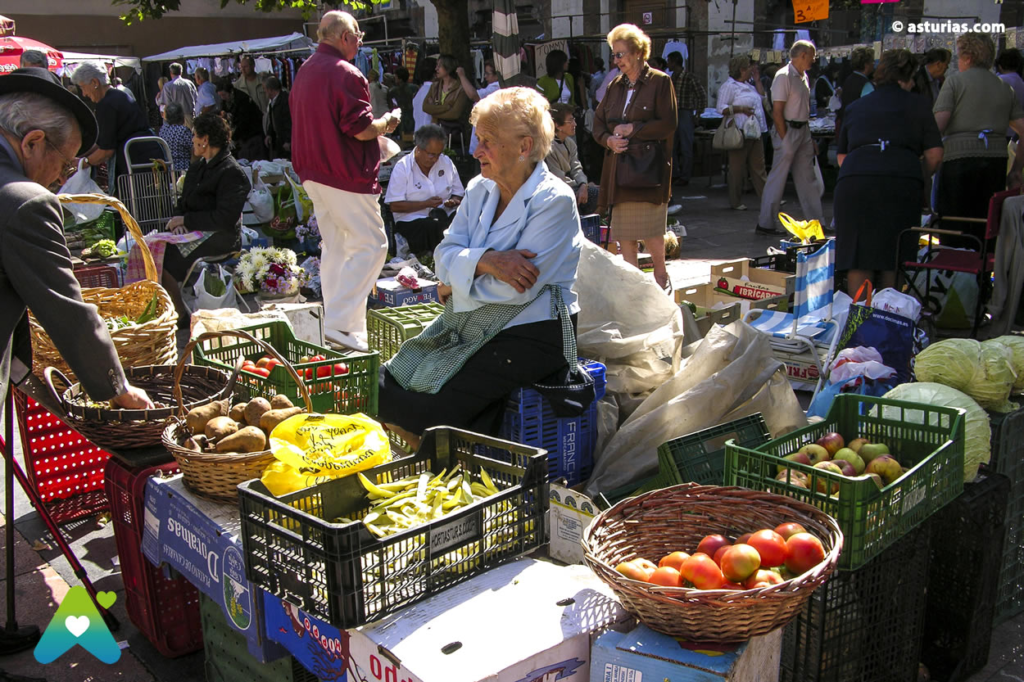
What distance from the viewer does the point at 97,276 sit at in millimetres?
6113

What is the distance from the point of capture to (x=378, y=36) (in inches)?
1081

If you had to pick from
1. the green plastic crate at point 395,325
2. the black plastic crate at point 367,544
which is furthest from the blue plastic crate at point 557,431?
the green plastic crate at point 395,325

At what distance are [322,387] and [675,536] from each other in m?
1.47

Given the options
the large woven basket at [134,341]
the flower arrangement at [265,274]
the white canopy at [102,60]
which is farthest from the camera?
the white canopy at [102,60]

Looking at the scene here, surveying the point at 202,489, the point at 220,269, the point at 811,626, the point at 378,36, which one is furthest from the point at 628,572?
the point at 378,36

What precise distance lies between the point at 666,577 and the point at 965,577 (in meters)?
1.38

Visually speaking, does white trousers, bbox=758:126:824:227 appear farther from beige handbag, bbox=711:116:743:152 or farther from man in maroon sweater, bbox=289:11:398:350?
man in maroon sweater, bbox=289:11:398:350

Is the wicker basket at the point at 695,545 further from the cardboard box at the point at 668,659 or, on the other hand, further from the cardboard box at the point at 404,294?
the cardboard box at the point at 404,294

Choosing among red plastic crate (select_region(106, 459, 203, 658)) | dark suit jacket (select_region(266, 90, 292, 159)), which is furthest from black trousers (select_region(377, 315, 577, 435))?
dark suit jacket (select_region(266, 90, 292, 159))

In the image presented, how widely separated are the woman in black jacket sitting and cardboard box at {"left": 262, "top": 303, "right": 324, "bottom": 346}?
6.59ft

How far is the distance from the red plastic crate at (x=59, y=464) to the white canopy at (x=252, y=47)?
14244 mm

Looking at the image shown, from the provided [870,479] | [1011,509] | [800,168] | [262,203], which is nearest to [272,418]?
[870,479]

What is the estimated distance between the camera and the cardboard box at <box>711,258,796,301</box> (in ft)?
20.0

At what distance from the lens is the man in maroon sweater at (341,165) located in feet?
18.3
